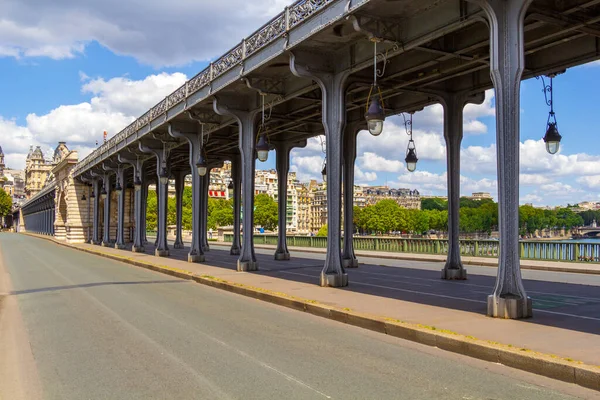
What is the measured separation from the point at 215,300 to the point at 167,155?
21384 millimetres

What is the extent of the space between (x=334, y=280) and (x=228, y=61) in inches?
385

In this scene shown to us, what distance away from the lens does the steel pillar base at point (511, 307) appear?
31.9 ft

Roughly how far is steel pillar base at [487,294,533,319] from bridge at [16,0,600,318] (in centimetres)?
2

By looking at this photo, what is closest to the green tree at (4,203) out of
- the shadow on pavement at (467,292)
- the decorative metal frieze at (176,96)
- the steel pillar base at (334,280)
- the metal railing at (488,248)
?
the metal railing at (488,248)

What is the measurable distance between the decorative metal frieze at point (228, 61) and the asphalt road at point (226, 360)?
10.3m

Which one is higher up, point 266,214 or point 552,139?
point 552,139

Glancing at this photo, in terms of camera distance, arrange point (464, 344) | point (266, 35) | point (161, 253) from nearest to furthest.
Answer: point (464, 344) < point (266, 35) < point (161, 253)

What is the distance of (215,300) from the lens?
45.9 ft

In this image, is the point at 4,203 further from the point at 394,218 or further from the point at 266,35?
the point at 266,35

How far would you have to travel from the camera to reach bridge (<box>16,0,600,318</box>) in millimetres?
10078

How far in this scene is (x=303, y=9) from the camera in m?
15.3

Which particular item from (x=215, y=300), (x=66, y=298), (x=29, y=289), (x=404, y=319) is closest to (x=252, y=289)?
(x=215, y=300)

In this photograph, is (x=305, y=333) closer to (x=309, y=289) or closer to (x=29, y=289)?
(x=309, y=289)

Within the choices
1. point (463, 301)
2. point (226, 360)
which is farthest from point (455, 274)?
point (226, 360)
